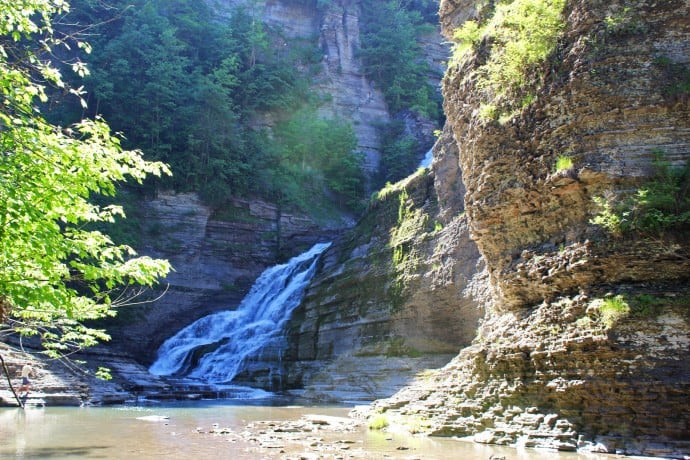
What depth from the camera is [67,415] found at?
19.1 m

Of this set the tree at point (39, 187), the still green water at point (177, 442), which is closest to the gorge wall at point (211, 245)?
the still green water at point (177, 442)

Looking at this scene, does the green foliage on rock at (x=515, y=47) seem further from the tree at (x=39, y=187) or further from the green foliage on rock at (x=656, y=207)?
the tree at (x=39, y=187)

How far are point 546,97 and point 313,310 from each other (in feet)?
64.7

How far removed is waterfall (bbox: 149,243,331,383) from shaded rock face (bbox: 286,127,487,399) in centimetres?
175

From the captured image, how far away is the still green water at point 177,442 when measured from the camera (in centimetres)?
1098

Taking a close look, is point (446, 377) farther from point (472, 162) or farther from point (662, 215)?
point (662, 215)

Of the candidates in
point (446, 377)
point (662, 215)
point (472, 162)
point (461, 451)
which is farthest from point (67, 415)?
point (662, 215)

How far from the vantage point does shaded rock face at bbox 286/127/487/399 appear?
24.1m

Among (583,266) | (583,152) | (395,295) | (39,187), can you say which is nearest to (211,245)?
(395,295)

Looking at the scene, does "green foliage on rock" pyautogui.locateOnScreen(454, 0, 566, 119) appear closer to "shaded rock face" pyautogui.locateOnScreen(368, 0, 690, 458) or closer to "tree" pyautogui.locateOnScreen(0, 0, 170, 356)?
"shaded rock face" pyautogui.locateOnScreen(368, 0, 690, 458)

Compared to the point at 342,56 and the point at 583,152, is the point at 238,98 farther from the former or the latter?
the point at 583,152

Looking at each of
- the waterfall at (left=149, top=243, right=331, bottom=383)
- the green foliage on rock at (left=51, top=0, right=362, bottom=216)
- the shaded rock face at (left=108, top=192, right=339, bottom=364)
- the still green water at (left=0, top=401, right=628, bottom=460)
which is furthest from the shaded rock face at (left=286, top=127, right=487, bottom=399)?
the green foliage on rock at (left=51, top=0, right=362, bottom=216)

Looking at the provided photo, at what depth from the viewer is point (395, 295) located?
26938mm

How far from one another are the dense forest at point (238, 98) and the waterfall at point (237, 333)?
9458 mm
